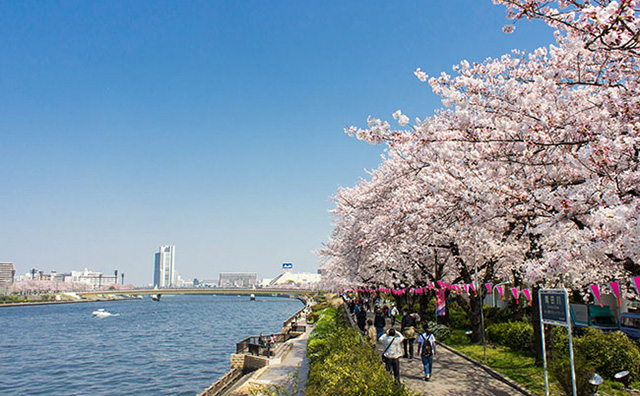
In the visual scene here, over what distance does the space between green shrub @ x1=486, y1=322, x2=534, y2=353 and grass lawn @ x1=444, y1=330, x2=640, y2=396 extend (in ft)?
1.12

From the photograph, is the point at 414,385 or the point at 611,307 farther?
the point at 611,307

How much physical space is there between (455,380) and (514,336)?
6083mm

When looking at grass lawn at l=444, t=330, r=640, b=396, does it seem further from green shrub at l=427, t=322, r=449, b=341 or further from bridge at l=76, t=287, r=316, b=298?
bridge at l=76, t=287, r=316, b=298

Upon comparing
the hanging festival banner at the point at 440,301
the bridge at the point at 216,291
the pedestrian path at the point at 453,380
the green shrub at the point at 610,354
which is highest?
the hanging festival banner at the point at 440,301

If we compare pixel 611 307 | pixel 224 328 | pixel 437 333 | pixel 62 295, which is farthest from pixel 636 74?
pixel 62 295

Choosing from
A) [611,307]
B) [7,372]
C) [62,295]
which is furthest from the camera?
[62,295]

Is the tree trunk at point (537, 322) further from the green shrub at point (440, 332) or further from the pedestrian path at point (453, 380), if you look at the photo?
the green shrub at point (440, 332)

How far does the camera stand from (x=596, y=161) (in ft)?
22.6

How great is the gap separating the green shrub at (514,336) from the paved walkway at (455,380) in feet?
8.56

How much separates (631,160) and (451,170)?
13.9 ft

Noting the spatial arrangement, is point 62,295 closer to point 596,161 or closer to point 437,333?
point 437,333

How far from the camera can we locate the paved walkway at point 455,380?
1266 centimetres

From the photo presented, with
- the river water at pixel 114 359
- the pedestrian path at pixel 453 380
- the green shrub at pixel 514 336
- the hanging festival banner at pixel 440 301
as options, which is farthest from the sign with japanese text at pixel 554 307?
the river water at pixel 114 359

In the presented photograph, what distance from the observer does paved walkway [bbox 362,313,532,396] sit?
12656mm
